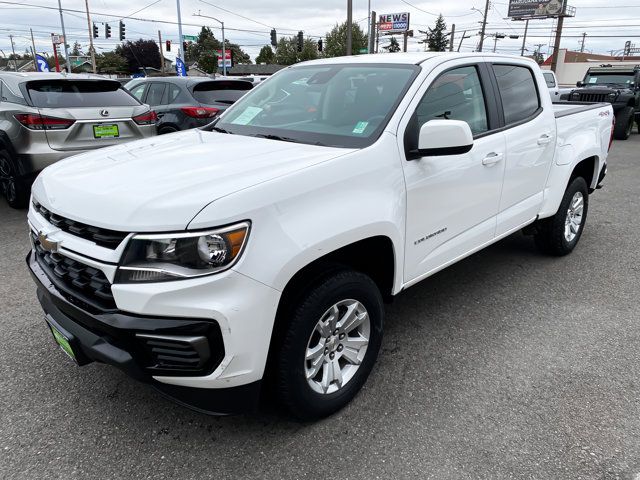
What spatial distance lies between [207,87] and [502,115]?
632 cm

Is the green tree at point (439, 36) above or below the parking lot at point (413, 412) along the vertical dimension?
above

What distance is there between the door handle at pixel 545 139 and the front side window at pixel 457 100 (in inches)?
30.0

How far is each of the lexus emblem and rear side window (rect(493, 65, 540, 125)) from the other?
2.97 m

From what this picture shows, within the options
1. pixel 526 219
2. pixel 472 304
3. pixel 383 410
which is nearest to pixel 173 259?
pixel 383 410

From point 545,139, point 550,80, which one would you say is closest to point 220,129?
point 545,139

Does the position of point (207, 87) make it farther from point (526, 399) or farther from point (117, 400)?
point (526, 399)

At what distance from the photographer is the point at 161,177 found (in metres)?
2.22

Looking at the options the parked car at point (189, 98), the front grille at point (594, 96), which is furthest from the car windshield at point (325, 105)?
the front grille at point (594, 96)

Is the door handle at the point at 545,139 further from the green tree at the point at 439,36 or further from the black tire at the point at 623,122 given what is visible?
the green tree at the point at 439,36

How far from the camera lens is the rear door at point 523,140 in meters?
3.59

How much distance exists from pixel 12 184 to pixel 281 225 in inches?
205

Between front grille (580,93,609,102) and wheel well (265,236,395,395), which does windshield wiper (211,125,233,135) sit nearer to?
wheel well (265,236,395,395)

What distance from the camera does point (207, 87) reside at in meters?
8.67

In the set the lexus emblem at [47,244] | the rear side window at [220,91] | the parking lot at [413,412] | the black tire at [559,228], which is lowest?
the parking lot at [413,412]
